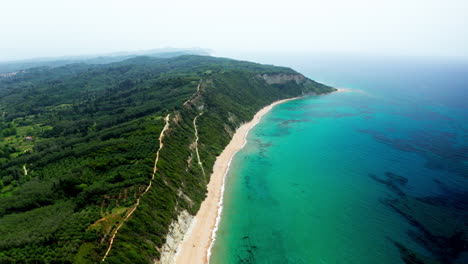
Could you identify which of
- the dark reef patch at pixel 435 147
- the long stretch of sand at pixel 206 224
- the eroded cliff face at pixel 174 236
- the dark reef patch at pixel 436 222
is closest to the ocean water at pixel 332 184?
the dark reef patch at pixel 435 147

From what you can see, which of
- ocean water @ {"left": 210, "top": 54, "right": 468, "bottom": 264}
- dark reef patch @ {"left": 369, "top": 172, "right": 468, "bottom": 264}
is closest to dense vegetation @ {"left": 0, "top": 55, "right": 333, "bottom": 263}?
ocean water @ {"left": 210, "top": 54, "right": 468, "bottom": 264}

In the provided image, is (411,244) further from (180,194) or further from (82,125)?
(82,125)

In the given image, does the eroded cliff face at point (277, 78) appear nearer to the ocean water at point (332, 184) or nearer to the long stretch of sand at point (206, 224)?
the ocean water at point (332, 184)

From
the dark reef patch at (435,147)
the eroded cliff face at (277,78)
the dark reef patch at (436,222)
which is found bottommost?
the dark reef patch at (436,222)

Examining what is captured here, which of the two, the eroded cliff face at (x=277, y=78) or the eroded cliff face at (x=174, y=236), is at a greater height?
the eroded cliff face at (x=277, y=78)

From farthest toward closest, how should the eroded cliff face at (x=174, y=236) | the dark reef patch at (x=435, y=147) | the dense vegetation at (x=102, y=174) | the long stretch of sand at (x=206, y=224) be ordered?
the dark reef patch at (x=435, y=147)
the long stretch of sand at (x=206, y=224)
the eroded cliff face at (x=174, y=236)
the dense vegetation at (x=102, y=174)

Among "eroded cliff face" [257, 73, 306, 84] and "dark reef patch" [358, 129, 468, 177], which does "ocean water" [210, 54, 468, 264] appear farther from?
"eroded cliff face" [257, 73, 306, 84]

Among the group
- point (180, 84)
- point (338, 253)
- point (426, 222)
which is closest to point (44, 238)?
point (338, 253)
